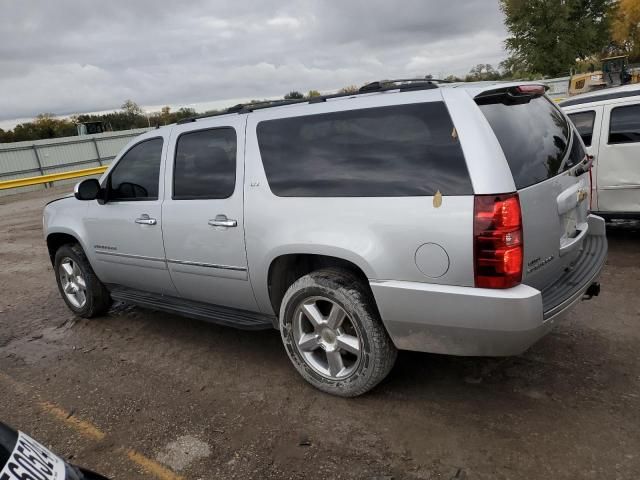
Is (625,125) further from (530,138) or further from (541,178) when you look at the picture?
(541,178)

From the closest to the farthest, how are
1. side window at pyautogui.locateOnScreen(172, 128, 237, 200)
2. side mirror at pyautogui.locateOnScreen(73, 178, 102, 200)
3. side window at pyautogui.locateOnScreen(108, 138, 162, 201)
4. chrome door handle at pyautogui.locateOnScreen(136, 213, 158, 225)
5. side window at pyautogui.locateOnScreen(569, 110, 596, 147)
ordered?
1. side window at pyautogui.locateOnScreen(172, 128, 237, 200)
2. chrome door handle at pyautogui.locateOnScreen(136, 213, 158, 225)
3. side window at pyautogui.locateOnScreen(108, 138, 162, 201)
4. side mirror at pyautogui.locateOnScreen(73, 178, 102, 200)
5. side window at pyautogui.locateOnScreen(569, 110, 596, 147)

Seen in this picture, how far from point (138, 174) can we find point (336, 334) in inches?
91.1

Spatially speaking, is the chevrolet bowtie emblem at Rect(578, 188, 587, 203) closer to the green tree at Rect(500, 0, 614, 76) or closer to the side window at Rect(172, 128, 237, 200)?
the side window at Rect(172, 128, 237, 200)

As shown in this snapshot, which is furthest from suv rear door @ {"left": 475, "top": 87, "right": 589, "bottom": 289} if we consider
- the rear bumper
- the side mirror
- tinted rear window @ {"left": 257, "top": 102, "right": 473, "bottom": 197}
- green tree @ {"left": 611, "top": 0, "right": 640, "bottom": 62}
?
green tree @ {"left": 611, "top": 0, "right": 640, "bottom": 62}

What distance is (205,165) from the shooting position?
151 inches

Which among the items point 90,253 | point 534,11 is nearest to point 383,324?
point 90,253

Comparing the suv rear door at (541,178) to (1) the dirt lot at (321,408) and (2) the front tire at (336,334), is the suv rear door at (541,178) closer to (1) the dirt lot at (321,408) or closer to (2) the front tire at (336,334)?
(1) the dirt lot at (321,408)

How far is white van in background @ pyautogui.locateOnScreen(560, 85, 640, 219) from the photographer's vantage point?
5.63 metres

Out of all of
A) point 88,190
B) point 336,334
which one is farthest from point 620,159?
point 88,190

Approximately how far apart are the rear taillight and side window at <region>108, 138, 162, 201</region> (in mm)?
2641

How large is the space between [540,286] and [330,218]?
124cm

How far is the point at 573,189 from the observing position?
317cm

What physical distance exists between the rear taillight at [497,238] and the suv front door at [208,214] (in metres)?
1.61

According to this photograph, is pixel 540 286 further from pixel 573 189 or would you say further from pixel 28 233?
pixel 28 233
